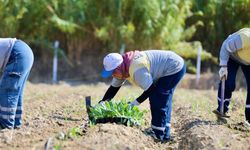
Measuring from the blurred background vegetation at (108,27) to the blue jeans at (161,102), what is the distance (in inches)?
338

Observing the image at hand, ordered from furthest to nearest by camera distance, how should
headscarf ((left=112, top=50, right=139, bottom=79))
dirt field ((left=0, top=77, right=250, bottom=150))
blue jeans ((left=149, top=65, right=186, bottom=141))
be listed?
blue jeans ((left=149, top=65, right=186, bottom=141)) → headscarf ((left=112, top=50, right=139, bottom=79)) → dirt field ((left=0, top=77, right=250, bottom=150))

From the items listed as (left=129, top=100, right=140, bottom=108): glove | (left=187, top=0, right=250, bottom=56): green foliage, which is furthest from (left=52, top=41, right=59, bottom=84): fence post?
(left=129, top=100, right=140, bottom=108): glove

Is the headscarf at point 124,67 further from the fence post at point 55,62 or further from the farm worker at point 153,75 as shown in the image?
the fence post at point 55,62

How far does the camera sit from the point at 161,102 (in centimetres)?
771

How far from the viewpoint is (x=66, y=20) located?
1688cm

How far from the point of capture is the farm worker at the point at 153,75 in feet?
24.0

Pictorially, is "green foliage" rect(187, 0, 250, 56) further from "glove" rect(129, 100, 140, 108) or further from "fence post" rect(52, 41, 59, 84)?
"glove" rect(129, 100, 140, 108)

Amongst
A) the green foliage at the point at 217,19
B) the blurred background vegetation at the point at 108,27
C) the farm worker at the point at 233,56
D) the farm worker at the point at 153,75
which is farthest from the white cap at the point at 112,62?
the green foliage at the point at 217,19

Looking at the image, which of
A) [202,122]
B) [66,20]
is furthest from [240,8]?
[202,122]

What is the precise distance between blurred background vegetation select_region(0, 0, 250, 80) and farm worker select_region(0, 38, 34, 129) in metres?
8.86

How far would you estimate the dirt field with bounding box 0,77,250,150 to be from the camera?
660cm

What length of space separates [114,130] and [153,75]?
1003 mm

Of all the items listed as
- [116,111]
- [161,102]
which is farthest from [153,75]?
[116,111]

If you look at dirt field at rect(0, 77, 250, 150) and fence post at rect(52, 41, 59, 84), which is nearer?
dirt field at rect(0, 77, 250, 150)
